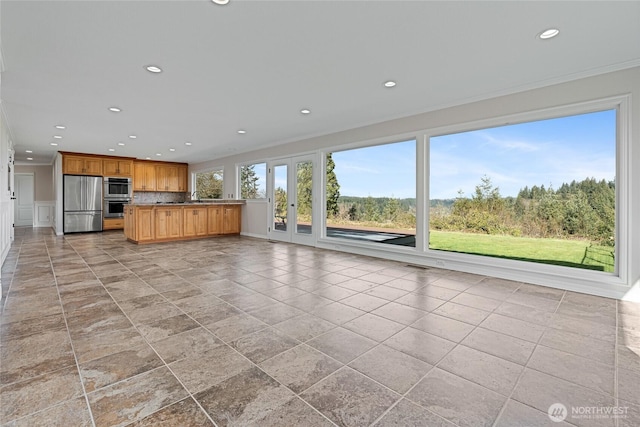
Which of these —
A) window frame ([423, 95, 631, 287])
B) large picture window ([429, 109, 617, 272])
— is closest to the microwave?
large picture window ([429, 109, 617, 272])

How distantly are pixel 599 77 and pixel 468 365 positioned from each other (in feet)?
11.2

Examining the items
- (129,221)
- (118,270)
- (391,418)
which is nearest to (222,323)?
(391,418)

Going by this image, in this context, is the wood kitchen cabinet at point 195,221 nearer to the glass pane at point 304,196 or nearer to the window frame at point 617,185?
the glass pane at point 304,196

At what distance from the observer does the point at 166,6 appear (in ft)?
6.79

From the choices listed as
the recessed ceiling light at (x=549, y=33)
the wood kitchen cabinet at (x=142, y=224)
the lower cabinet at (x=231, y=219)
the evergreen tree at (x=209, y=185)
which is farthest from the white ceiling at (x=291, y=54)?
the evergreen tree at (x=209, y=185)

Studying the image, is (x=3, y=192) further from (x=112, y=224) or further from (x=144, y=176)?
(x=144, y=176)

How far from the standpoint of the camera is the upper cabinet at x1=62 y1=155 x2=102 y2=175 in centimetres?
818

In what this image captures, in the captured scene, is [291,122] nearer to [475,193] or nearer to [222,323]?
[475,193]

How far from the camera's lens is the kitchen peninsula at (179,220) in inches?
258

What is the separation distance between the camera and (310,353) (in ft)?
6.23

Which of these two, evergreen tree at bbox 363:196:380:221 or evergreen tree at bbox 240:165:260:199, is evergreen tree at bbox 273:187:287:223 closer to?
evergreen tree at bbox 240:165:260:199

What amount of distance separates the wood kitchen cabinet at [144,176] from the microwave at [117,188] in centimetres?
38

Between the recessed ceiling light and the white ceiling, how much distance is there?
0.21 ft

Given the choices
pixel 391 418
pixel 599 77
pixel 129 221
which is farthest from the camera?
pixel 129 221
